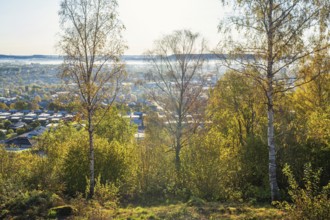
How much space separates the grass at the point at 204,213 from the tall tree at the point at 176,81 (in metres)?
5.92

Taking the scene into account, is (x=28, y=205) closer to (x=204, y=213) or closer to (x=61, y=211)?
(x=61, y=211)

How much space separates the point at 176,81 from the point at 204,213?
8.76 m

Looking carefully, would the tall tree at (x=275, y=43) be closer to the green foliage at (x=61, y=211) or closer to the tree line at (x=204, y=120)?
the tree line at (x=204, y=120)

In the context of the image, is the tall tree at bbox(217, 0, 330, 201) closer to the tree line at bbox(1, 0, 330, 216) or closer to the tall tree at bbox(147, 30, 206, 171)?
the tree line at bbox(1, 0, 330, 216)

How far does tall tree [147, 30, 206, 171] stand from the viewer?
56.0 feet

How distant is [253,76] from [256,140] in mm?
4427

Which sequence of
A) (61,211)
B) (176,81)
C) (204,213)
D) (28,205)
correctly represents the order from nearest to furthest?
(204,213) < (61,211) < (28,205) < (176,81)

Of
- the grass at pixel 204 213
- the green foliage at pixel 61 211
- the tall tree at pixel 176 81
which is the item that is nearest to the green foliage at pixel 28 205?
the green foliage at pixel 61 211

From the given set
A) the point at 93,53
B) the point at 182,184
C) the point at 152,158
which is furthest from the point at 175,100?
the point at 93,53

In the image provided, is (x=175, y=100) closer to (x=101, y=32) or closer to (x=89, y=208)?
(x=101, y=32)

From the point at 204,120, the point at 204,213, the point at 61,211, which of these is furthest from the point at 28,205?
the point at 204,120

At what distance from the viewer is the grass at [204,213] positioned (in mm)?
9776

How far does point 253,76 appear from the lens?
1106cm

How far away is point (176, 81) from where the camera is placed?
17.7m
